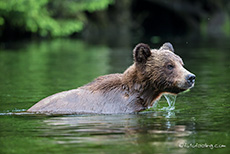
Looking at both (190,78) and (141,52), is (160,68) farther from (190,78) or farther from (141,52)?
(190,78)

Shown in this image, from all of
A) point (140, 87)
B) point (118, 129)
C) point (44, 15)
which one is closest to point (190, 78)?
point (140, 87)

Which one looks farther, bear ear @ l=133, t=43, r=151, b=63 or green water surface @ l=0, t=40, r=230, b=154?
bear ear @ l=133, t=43, r=151, b=63

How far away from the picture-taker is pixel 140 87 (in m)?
10.8

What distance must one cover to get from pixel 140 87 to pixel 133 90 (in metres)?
0.16

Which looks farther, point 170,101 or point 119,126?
point 170,101

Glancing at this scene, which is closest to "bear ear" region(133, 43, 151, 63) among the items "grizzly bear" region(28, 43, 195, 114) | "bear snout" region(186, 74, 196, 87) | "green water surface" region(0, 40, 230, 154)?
"grizzly bear" region(28, 43, 195, 114)

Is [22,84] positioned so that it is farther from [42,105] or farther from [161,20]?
[161,20]

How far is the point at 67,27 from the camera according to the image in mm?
41250

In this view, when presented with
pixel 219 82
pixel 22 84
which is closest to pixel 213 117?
pixel 219 82

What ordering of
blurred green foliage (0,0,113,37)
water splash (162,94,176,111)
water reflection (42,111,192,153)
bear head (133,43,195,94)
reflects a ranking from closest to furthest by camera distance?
water reflection (42,111,192,153), bear head (133,43,195,94), water splash (162,94,176,111), blurred green foliage (0,0,113,37)

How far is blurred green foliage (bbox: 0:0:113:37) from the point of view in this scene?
35525 millimetres

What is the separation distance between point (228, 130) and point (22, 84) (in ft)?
28.9

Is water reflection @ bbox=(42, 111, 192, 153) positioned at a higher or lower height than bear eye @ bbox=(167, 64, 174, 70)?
lower

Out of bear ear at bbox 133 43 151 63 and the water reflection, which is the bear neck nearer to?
bear ear at bbox 133 43 151 63
